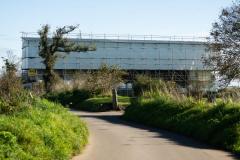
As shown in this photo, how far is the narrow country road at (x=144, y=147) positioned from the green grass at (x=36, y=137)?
0.72 m

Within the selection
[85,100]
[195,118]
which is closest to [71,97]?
[85,100]

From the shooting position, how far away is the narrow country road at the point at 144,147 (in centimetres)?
1512

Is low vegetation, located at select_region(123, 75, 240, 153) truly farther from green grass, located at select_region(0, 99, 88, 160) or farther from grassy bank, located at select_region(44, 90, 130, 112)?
A: grassy bank, located at select_region(44, 90, 130, 112)

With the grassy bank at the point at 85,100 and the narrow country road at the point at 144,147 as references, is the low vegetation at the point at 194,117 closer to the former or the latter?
the narrow country road at the point at 144,147

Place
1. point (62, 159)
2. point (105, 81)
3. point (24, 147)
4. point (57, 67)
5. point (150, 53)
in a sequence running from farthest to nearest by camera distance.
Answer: point (150, 53) → point (57, 67) → point (105, 81) → point (62, 159) → point (24, 147)

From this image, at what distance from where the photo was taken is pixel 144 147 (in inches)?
679

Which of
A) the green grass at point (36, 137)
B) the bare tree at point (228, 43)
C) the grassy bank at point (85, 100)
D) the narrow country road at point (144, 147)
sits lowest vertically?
the narrow country road at point (144, 147)

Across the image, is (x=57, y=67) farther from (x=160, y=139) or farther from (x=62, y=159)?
(x=62, y=159)

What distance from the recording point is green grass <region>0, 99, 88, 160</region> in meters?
10.8

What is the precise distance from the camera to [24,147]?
37.0 ft

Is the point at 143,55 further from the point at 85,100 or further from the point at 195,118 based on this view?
the point at 195,118

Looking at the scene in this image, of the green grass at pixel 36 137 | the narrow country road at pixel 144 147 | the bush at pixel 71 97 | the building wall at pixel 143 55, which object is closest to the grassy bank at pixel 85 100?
the bush at pixel 71 97

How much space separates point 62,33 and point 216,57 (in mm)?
24219

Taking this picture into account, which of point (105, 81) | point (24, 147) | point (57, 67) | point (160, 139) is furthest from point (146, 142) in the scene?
point (57, 67)
